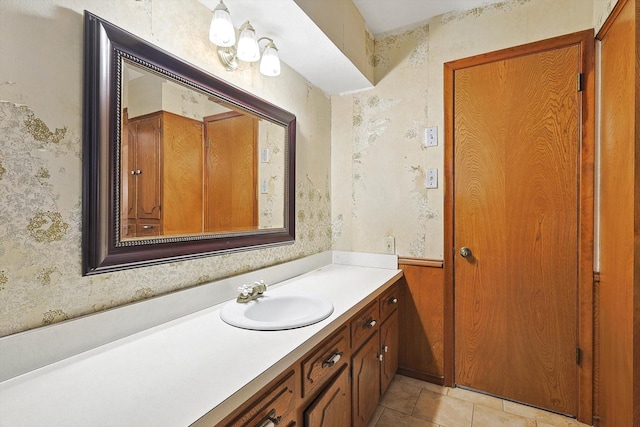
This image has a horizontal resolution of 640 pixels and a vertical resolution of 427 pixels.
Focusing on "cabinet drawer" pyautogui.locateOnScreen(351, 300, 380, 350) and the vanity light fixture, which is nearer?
the vanity light fixture

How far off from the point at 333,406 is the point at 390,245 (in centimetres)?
118

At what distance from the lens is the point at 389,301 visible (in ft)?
6.16

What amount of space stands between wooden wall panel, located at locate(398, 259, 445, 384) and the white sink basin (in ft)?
3.02

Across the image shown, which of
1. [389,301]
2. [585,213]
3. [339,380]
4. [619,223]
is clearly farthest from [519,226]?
[339,380]

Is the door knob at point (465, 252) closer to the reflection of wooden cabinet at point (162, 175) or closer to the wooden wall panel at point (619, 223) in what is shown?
the wooden wall panel at point (619, 223)

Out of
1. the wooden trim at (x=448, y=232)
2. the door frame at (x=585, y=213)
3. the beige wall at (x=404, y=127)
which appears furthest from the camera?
the wooden trim at (x=448, y=232)

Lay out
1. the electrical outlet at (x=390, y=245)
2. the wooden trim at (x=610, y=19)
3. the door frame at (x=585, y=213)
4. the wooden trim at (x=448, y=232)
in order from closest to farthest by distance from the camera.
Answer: the wooden trim at (x=610, y=19) < the door frame at (x=585, y=213) < the wooden trim at (x=448, y=232) < the electrical outlet at (x=390, y=245)

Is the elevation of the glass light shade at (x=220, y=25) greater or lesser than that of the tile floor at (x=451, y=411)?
greater

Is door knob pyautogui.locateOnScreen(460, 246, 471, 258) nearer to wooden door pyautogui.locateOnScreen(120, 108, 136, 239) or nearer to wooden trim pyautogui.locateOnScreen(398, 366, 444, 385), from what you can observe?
wooden trim pyautogui.locateOnScreen(398, 366, 444, 385)

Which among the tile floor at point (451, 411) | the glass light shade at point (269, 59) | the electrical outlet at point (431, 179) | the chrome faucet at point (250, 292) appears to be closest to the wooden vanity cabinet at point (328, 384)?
the chrome faucet at point (250, 292)

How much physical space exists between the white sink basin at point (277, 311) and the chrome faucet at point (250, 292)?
2cm

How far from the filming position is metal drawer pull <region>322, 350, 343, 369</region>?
1.13m

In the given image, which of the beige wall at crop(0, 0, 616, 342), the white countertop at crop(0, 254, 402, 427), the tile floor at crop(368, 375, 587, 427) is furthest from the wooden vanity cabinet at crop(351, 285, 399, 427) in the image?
the beige wall at crop(0, 0, 616, 342)

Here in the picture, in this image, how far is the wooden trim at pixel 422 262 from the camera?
199cm
